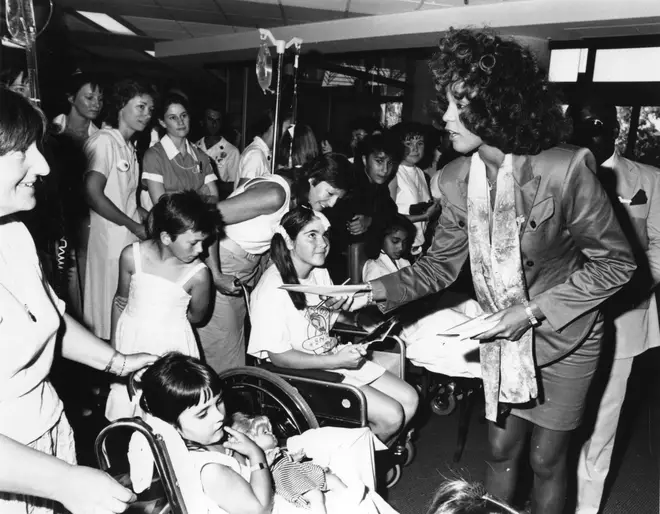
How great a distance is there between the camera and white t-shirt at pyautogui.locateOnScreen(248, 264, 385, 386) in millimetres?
2732

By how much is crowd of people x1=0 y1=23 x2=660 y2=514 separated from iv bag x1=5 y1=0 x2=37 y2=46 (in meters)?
0.47

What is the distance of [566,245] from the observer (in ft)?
5.95

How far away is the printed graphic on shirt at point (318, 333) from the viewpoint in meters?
2.82

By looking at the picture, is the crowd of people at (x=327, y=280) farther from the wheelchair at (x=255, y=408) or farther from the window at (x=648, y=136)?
the window at (x=648, y=136)

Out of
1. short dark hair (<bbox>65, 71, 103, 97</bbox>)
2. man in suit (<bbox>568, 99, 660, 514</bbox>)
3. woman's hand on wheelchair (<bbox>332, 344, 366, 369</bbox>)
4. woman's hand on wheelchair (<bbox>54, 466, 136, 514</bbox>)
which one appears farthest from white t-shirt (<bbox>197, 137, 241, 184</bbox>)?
woman's hand on wheelchair (<bbox>54, 466, 136, 514</bbox>)

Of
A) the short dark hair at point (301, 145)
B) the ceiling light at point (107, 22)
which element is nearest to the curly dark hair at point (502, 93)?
the short dark hair at point (301, 145)

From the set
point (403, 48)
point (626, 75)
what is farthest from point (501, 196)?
point (403, 48)

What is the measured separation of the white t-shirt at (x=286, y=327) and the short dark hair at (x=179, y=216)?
0.39 m

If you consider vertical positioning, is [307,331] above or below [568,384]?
below

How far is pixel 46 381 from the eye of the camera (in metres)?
1.40

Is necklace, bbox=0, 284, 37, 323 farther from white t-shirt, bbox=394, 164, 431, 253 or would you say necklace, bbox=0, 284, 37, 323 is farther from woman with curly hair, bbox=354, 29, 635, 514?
white t-shirt, bbox=394, 164, 431, 253

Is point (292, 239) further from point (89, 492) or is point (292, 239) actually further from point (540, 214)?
point (89, 492)

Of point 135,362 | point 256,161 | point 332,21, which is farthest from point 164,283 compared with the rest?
point 332,21

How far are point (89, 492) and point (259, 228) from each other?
6.69ft
